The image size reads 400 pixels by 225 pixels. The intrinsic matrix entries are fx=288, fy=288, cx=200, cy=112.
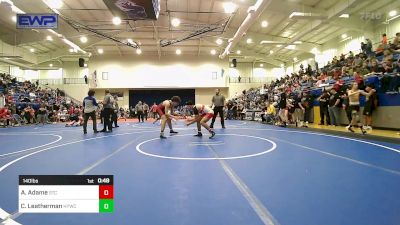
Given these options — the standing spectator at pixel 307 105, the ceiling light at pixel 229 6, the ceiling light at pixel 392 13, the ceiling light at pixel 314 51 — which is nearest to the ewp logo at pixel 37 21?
the ceiling light at pixel 229 6

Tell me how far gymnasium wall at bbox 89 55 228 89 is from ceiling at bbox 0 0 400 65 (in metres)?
2.92

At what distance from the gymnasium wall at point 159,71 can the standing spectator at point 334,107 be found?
24615 mm

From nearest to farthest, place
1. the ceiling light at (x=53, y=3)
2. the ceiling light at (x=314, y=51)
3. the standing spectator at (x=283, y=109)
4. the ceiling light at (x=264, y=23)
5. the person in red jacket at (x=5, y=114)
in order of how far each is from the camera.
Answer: the standing spectator at (x=283, y=109)
the person in red jacket at (x=5, y=114)
the ceiling light at (x=53, y=3)
the ceiling light at (x=264, y=23)
the ceiling light at (x=314, y=51)

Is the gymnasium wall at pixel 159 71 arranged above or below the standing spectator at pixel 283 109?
above

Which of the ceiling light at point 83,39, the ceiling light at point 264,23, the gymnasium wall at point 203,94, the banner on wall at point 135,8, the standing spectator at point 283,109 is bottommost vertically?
the standing spectator at point 283,109

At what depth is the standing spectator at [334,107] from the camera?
11580 millimetres

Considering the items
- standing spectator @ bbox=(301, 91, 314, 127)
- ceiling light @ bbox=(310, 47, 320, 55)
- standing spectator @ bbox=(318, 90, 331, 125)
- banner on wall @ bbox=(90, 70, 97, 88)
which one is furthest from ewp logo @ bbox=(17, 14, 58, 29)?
ceiling light @ bbox=(310, 47, 320, 55)

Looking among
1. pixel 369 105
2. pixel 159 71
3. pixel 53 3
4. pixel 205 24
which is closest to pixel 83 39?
pixel 53 3

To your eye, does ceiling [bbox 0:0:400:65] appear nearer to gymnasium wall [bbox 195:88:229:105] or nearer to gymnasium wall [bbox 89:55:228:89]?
gymnasium wall [bbox 89:55:228:89]

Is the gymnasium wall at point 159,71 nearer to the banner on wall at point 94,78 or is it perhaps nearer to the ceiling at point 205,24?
the banner on wall at point 94,78

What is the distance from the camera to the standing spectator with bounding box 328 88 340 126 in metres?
11.6

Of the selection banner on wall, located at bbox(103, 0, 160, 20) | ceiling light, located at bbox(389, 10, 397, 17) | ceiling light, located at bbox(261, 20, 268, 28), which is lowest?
banner on wall, located at bbox(103, 0, 160, 20)

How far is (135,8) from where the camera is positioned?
12695 millimetres
